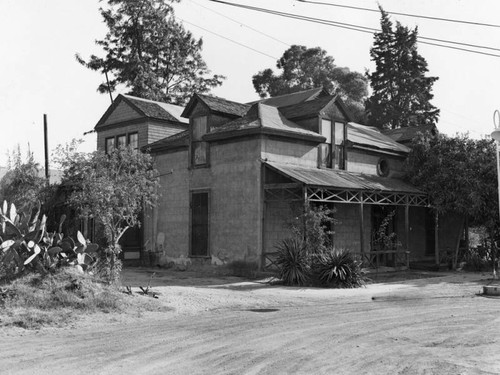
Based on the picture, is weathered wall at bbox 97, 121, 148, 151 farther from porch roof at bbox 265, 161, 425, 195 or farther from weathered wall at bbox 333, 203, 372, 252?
weathered wall at bbox 333, 203, 372, 252

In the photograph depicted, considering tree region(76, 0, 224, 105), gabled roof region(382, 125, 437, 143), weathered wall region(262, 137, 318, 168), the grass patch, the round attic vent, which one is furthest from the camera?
tree region(76, 0, 224, 105)

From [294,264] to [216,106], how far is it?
8.06 m

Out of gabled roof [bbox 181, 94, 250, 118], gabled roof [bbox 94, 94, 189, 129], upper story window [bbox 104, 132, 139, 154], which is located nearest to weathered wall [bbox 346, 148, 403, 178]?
gabled roof [bbox 181, 94, 250, 118]

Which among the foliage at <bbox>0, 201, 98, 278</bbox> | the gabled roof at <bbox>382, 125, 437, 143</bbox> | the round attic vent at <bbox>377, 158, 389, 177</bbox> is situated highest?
the gabled roof at <bbox>382, 125, 437, 143</bbox>

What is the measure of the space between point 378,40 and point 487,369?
51.9 meters

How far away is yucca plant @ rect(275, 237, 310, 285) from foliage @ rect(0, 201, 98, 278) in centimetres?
681

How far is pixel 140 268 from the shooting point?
2352 cm

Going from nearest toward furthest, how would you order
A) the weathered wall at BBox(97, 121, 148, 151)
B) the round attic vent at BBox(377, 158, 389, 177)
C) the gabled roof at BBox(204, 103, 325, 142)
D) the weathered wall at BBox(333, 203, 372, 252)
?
the gabled roof at BBox(204, 103, 325, 142)
the weathered wall at BBox(333, 203, 372, 252)
the round attic vent at BBox(377, 158, 389, 177)
the weathered wall at BBox(97, 121, 148, 151)

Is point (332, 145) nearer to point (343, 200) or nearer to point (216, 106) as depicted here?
point (343, 200)

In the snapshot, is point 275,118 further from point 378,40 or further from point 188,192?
point 378,40

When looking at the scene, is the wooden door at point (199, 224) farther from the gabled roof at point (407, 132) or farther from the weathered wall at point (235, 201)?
the gabled roof at point (407, 132)

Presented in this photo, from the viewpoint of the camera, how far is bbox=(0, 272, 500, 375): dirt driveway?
707cm

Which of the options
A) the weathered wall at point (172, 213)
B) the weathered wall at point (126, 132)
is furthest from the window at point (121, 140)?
the weathered wall at point (172, 213)

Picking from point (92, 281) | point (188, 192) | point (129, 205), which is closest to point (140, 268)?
point (188, 192)
